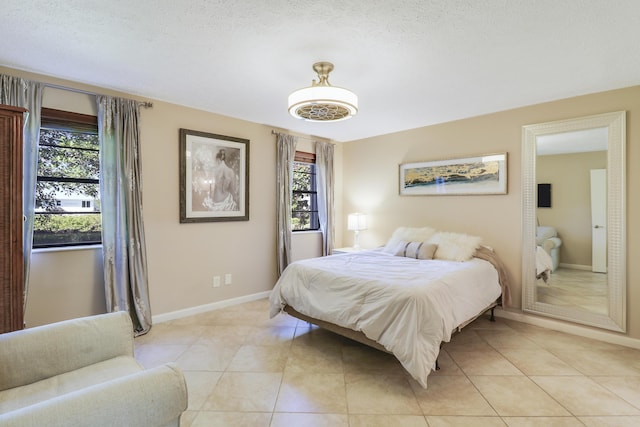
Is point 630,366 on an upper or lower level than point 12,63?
lower

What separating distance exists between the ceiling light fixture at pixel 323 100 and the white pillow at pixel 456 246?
1.94 metres

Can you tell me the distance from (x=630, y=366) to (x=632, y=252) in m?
1.02

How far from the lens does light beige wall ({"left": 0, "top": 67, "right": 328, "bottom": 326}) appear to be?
9.14 ft

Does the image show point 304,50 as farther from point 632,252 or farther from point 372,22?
point 632,252

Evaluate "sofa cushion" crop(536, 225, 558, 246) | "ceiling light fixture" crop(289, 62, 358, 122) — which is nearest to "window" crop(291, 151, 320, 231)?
"ceiling light fixture" crop(289, 62, 358, 122)

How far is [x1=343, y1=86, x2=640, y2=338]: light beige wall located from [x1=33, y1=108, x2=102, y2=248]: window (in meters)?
3.57

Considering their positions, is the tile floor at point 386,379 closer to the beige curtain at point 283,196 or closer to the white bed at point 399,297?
the white bed at point 399,297

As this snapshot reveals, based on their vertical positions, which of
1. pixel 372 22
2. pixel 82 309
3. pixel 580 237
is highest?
pixel 372 22

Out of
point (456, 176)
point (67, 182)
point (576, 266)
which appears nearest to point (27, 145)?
point (67, 182)

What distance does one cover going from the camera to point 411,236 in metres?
4.04

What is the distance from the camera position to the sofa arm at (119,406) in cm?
96

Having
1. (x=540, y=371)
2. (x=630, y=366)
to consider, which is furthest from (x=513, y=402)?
(x=630, y=366)

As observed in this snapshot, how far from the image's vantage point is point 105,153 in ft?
9.74

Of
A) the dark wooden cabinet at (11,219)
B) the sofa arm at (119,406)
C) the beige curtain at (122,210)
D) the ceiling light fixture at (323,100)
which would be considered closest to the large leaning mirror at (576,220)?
the ceiling light fixture at (323,100)
